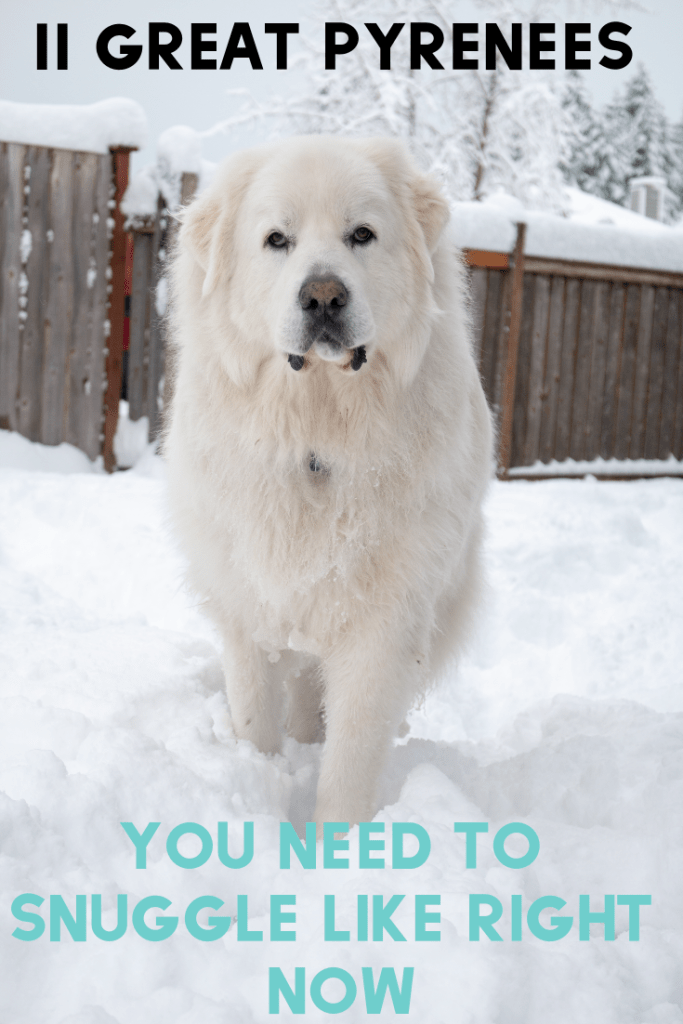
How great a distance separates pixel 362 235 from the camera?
1937mm

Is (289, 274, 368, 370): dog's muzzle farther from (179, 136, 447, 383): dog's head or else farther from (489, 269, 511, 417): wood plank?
(489, 269, 511, 417): wood plank

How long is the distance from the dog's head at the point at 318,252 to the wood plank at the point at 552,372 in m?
5.28

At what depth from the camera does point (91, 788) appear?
1.69 metres

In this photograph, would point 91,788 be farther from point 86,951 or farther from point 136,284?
point 136,284

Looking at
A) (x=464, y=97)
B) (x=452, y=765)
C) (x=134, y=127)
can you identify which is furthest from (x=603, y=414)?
(x=464, y=97)

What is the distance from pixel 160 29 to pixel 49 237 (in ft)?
5.00

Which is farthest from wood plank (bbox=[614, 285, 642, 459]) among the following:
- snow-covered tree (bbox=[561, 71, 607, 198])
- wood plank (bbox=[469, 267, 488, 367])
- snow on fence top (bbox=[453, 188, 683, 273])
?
snow-covered tree (bbox=[561, 71, 607, 198])

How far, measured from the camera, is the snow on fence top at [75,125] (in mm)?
5340

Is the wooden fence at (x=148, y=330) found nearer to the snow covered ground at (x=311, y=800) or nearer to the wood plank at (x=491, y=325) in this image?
the snow covered ground at (x=311, y=800)

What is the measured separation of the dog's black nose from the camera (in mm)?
1767

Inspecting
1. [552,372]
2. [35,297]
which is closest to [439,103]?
[552,372]

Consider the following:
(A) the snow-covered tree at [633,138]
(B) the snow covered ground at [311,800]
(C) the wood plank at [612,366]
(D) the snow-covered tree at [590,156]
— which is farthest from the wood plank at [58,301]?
(A) the snow-covered tree at [633,138]

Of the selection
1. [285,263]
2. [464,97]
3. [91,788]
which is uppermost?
[464,97]

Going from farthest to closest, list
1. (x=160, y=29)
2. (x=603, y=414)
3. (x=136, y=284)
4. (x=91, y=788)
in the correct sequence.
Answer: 1. (x=603, y=414)
2. (x=136, y=284)
3. (x=160, y=29)
4. (x=91, y=788)
